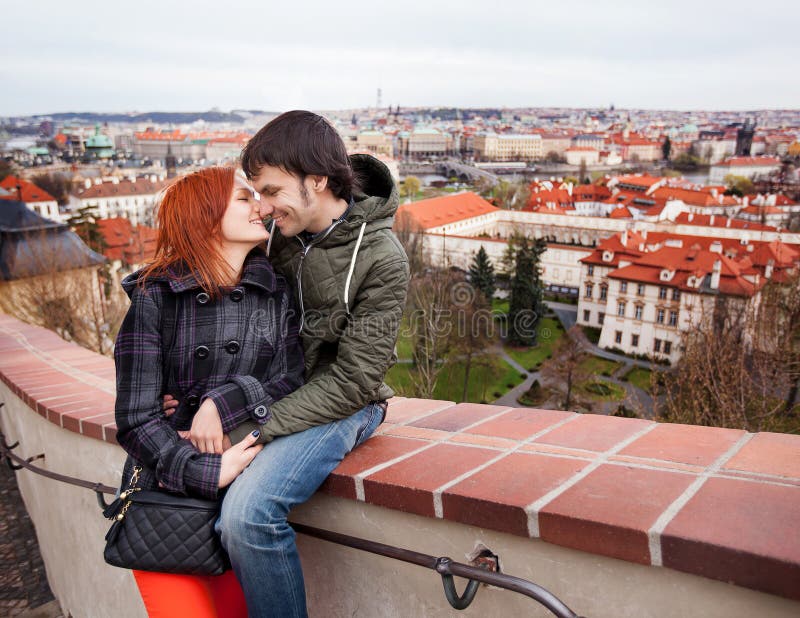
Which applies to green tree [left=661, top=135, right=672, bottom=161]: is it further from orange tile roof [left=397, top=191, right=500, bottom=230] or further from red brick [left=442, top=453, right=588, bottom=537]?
red brick [left=442, top=453, right=588, bottom=537]

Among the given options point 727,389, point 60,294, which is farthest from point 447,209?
point 727,389

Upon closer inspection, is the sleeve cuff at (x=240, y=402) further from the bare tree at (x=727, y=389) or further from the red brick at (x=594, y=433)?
the bare tree at (x=727, y=389)

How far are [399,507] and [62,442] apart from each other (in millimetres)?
1950

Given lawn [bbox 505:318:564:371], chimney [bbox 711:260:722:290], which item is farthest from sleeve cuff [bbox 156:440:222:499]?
chimney [bbox 711:260:722:290]

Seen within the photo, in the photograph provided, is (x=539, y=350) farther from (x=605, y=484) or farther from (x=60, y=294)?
(x=605, y=484)

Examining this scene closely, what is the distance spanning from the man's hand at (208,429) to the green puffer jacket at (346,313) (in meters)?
0.05

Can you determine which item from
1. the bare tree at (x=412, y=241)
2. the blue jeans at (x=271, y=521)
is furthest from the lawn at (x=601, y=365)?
the blue jeans at (x=271, y=521)

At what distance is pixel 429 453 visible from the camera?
1.75 m

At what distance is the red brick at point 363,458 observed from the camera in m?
1.67

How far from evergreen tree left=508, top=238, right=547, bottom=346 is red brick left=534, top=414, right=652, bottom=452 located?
79.0 ft

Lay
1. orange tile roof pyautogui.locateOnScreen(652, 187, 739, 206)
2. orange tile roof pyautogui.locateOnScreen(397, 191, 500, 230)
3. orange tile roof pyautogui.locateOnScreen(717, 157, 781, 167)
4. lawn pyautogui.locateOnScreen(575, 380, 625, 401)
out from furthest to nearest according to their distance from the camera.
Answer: orange tile roof pyautogui.locateOnScreen(717, 157, 781, 167)
orange tile roof pyautogui.locateOnScreen(652, 187, 739, 206)
orange tile roof pyautogui.locateOnScreen(397, 191, 500, 230)
lawn pyautogui.locateOnScreen(575, 380, 625, 401)

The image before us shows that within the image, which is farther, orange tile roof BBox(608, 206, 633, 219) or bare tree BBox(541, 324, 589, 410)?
orange tile roof BBox(608, 206, 633, 219)

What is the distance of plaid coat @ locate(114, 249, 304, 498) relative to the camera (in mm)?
1625

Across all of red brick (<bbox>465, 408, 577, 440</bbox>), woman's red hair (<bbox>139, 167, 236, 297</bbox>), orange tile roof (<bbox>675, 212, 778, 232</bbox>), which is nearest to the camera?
woman's red hair (<bbox>139, 167, 236, 297</bbox>)
